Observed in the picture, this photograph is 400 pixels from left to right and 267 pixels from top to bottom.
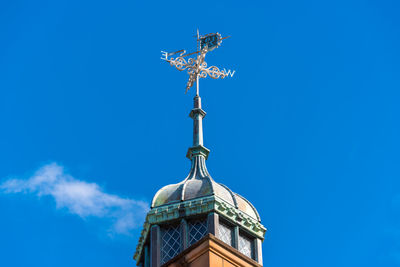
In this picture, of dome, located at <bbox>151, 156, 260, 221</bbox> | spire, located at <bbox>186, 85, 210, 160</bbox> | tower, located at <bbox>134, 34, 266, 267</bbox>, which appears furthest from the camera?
spire, located at <bbox>186, 85, 210, 160</bbox>

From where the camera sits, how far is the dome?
25.4m

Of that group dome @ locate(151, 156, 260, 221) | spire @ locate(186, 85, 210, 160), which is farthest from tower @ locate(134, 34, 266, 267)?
spire @ locate(186, 85, 210, 160)

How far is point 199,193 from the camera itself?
1003 inches

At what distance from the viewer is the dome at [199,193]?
83.4 feet

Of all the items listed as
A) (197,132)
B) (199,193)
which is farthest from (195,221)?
(197,132)

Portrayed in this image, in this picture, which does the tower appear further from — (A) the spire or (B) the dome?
(A) the spire

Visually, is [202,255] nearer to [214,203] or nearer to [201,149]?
[214,203]

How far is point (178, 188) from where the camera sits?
85.1 feet

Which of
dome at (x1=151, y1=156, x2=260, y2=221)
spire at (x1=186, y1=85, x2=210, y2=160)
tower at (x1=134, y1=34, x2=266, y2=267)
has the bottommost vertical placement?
tower at (x1=134, y1=34, x2=266, y2=267)

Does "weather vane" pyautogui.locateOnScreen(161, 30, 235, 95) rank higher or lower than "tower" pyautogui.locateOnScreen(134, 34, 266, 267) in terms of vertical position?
higher

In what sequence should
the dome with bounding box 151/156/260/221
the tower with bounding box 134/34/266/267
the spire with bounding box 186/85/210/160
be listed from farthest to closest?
the spire with bounding box 186/85/210/160
the dome with bounding box 151/156/260/221
the tower with bounding box 134/34/266/267

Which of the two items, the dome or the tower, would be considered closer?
the tower

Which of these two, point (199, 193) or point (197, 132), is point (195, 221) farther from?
point (197, 132)

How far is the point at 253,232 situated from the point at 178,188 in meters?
2.61
